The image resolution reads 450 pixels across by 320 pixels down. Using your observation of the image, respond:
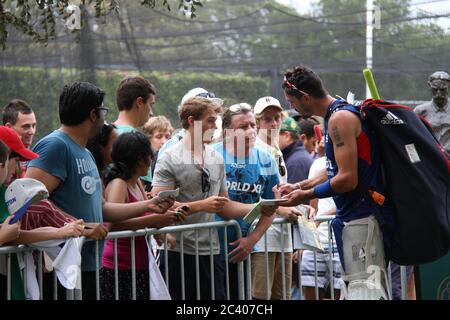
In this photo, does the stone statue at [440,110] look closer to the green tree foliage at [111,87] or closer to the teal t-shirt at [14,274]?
the green tree foliage at [111,87]

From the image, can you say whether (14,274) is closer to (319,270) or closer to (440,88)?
(319,270)

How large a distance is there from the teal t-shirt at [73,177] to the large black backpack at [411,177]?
1.86 m

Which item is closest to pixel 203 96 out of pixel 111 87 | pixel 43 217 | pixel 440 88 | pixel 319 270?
pixel 43 217

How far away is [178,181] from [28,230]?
Answer: 4.89 ft

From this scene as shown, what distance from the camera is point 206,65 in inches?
608

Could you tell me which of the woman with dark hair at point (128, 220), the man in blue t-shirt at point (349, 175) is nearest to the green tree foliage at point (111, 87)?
the woman with dark hair at point (128, 220)

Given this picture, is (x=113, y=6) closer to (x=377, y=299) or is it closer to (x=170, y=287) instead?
(x=170, y=287)

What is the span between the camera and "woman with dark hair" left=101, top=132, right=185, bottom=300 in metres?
5.97

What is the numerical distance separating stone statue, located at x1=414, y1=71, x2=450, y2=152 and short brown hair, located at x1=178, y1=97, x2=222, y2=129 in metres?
4.92

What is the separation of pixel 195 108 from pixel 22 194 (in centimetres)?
203

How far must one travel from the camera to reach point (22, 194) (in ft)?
16.1

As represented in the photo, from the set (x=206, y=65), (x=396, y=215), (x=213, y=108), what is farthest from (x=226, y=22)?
(x=396, y=215)

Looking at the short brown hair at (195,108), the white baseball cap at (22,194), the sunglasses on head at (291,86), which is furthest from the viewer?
the short brown hair at (195,108)

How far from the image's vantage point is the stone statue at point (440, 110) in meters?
10.8
